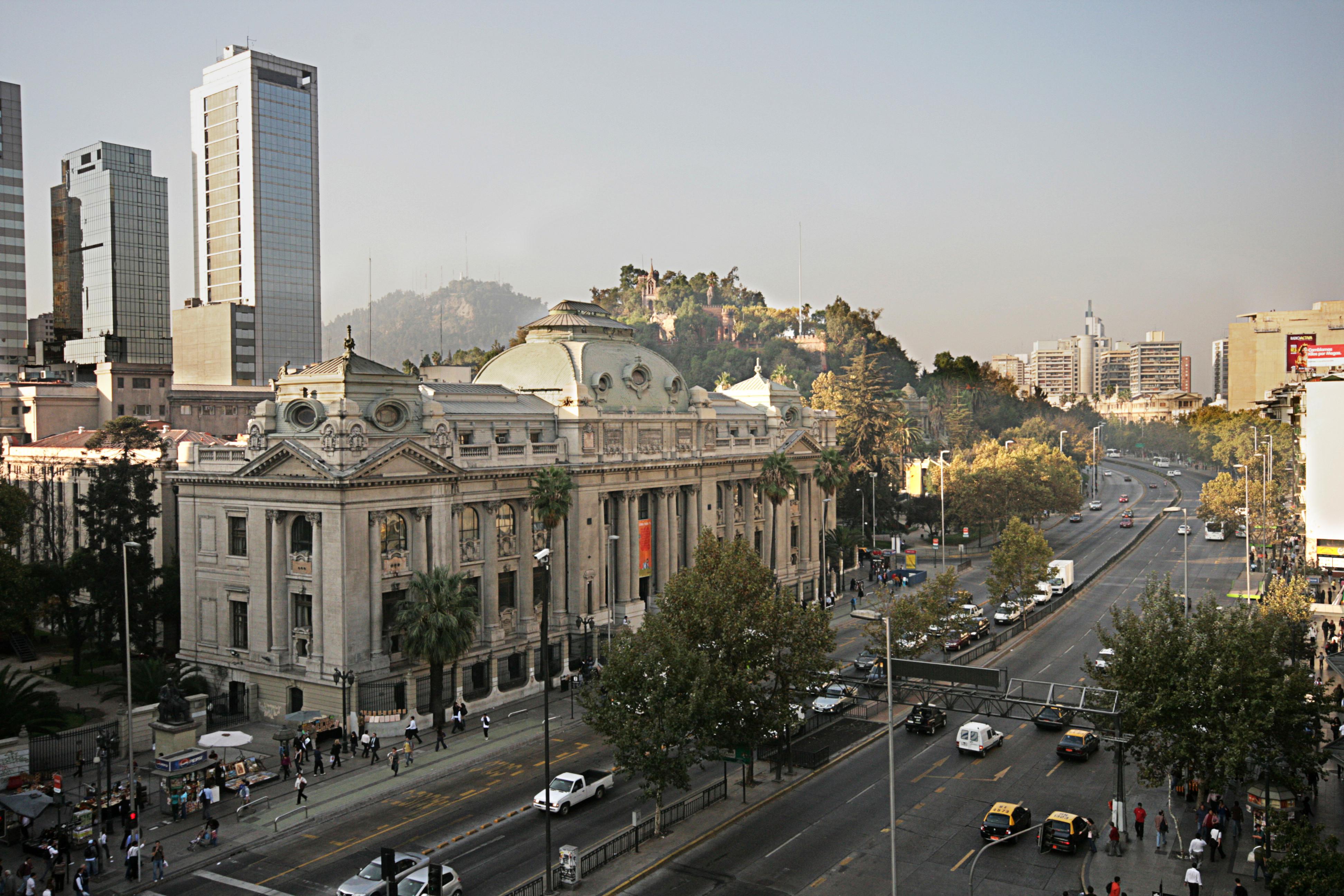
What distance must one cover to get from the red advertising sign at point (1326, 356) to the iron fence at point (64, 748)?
87.7 metres

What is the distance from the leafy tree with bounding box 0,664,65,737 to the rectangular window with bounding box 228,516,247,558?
11.8 metres

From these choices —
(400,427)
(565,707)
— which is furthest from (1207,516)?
(400,427)

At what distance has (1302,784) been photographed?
118ft

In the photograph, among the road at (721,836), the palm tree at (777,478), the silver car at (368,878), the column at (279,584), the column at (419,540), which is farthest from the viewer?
the palm tree at (777,478)

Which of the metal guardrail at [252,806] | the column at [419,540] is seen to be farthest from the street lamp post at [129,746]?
the column at [419,540]

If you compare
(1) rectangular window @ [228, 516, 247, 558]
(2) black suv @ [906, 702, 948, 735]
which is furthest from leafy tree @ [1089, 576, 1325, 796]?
(1) rectangular window @ [228, 516, 247, 558]

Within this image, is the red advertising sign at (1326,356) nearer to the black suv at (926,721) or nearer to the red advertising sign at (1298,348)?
the red advertising sign at (1298,348)

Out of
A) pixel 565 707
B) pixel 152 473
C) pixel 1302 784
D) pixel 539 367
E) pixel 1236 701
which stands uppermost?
pixel 539 367

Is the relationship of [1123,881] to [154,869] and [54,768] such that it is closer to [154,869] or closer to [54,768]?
[154,869]

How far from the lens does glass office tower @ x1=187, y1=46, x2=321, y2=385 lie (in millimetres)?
186375

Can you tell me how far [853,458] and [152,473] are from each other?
78996 millimetres

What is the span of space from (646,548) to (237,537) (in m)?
28.2

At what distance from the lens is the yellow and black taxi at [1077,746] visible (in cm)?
4753

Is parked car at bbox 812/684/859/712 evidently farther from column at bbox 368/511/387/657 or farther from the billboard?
the billboard
